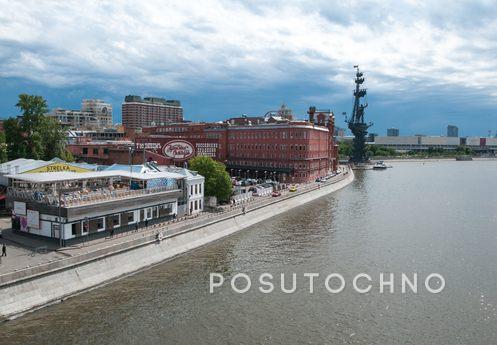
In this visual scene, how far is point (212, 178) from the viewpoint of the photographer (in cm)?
6238

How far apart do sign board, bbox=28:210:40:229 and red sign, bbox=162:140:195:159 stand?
43345 mm

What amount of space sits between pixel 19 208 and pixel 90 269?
11.3m

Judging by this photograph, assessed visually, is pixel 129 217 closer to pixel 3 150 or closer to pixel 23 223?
pixel 23 223

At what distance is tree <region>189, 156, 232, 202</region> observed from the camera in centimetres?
6231

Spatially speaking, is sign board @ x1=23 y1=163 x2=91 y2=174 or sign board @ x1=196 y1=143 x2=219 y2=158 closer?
sign board @ x1=23 y1=163 x2=91 y2=174

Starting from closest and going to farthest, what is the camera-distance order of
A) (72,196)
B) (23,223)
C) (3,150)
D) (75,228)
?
(75,228) → (72,196) → (23,223) → (3,150)

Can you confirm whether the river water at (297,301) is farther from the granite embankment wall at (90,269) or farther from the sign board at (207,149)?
the sign board at (207,149)

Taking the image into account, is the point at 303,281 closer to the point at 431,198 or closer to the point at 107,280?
the point at 107,280

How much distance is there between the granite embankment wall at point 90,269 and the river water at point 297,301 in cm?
82

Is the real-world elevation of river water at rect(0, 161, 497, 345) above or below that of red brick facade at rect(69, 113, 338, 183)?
below

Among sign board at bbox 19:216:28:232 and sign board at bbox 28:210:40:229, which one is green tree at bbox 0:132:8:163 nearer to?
sign board at bbox 19:216:28:232

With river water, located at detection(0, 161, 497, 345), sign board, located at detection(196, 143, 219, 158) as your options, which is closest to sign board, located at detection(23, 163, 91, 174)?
river water, located at detection(0, 161, 497, 345)

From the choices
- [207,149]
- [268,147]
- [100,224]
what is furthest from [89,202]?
[268,147]

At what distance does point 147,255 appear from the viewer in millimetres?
39375
